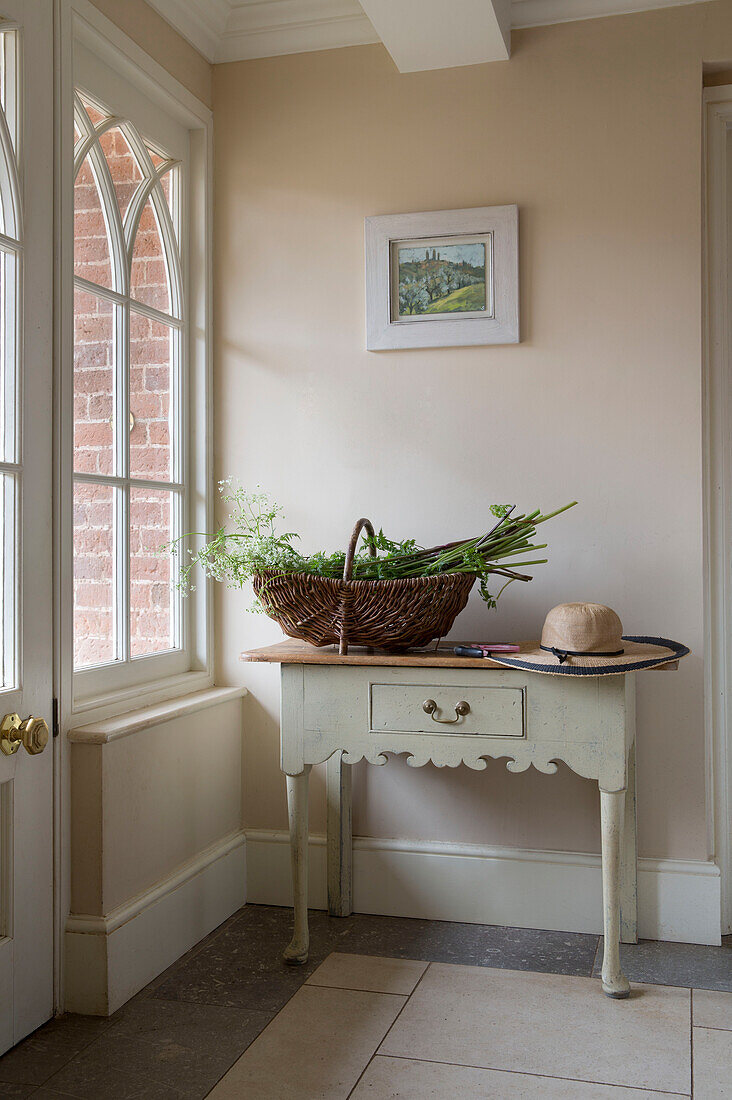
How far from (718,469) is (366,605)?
1.10 meters

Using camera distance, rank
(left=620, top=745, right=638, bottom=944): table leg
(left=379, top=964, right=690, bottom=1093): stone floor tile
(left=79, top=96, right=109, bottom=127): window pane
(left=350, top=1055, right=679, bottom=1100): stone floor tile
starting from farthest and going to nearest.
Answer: (left=620, top=745, right=638, bottom=944): table leg < (left=79, top=96, right=109, bottom=127): window pane < (left=379, top=964, right=690, bottom=1093): stone floor tile < (left=350, top=1055, right=679, bottom=1100): stone floor tile

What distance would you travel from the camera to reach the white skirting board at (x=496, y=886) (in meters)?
2.53

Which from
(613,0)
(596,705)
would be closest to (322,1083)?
(596,705)

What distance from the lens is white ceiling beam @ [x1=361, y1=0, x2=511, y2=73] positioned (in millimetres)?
2377

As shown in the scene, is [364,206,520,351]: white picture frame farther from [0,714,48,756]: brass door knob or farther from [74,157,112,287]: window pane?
[0,714,48,756]: brass door knob

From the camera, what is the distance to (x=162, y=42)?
260 cm

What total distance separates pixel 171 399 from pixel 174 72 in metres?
0.89

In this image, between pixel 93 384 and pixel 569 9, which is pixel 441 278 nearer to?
pixel 569 9

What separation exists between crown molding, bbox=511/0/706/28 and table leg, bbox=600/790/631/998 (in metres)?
2.03

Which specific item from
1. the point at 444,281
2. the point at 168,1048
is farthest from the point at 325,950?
the point at 444,281

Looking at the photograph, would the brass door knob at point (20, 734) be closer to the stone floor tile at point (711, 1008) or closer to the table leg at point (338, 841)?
the table leg at point (338, 841)

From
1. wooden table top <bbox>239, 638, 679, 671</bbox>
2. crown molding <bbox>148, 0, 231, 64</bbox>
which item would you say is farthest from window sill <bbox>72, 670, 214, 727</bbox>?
crown molding <bbox>148, 0, 231, 64</bbox>

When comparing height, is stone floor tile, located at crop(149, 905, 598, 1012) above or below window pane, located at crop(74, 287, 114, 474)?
below

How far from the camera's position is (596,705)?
7.06 feet
